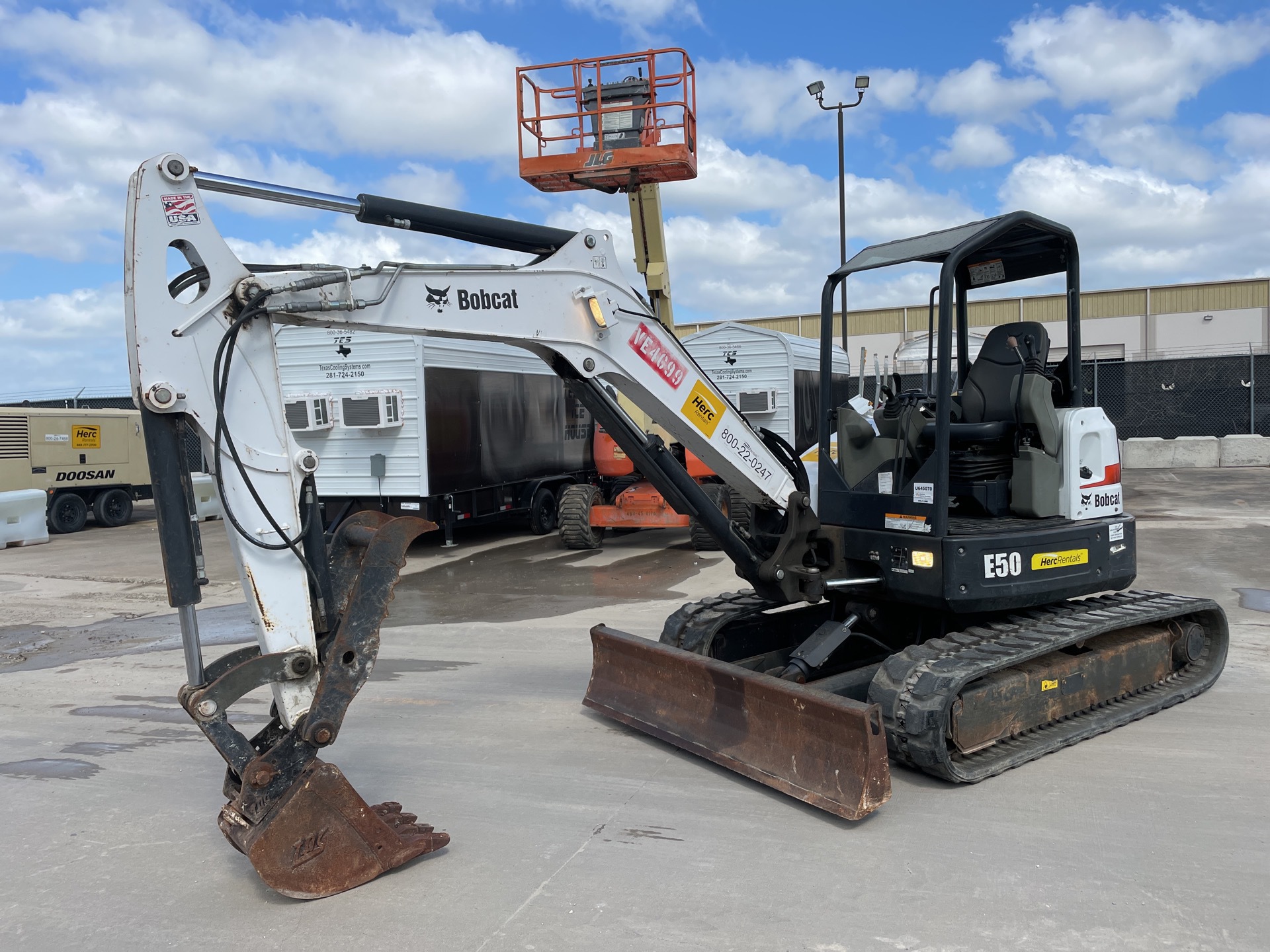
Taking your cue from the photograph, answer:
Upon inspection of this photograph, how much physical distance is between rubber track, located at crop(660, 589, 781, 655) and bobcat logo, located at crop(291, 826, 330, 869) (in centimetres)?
276

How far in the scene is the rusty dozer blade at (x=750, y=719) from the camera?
177 inches

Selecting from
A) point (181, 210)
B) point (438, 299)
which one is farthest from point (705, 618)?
point (181, 210)

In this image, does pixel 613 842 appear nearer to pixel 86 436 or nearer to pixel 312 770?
pixel 312 770

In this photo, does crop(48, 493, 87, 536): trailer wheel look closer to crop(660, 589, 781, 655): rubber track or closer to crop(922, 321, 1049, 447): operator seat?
crop(660, 589, 781, 655): rubber track

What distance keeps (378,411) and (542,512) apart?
3990mm

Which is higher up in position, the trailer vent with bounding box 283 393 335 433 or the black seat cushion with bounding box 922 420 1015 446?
the trailer vent with bounding box 283 393 335 433

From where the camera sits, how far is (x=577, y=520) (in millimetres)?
14461

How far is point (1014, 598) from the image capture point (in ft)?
18.2

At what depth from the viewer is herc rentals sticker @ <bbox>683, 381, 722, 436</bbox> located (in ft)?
17.6

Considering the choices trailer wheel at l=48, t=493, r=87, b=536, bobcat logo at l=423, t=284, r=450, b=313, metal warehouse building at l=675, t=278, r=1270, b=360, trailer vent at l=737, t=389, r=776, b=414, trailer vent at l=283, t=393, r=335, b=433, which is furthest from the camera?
metal warehouse building at l=675, t=278, r=1270, b=360

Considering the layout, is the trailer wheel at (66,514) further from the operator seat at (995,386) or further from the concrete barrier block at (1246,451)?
the concrete barrier block at (1246,451)

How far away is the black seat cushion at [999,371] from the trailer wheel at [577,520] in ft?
28.7

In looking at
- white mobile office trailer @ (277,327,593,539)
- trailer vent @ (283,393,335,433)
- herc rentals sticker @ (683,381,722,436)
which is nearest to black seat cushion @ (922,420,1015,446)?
herc rentals sticker @ (683,381,722,436)

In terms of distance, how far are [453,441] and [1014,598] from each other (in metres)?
10.1
